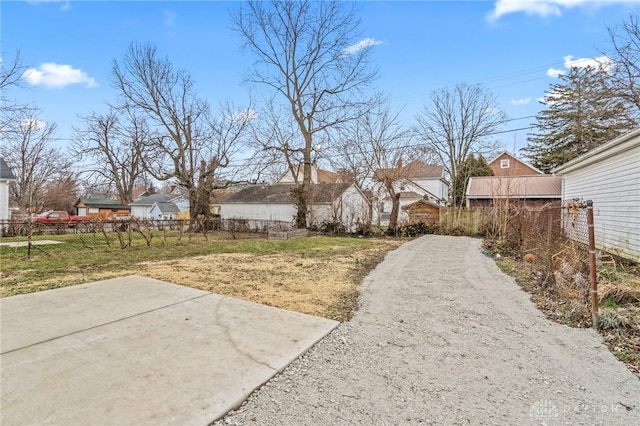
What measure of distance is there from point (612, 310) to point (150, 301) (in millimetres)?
5837

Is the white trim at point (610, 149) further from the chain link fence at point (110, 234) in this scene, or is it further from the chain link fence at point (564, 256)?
the chain link fence at point (110, 234)

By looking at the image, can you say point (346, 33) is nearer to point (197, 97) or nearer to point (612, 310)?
point (197, 97)

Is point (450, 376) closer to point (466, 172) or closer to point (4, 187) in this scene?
point (4, 187)

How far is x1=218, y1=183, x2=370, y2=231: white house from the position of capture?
19.0 metres

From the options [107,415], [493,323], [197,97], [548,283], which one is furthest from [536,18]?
[197,97]

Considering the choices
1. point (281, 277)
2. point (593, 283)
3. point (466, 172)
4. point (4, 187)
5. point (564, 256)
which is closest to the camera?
point (593, 283)

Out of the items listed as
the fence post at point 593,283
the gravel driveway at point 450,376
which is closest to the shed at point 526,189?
the fence post at point 593,283

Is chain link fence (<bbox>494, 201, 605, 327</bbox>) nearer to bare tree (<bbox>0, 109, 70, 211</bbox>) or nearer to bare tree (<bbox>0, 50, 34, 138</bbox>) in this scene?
bare tree (<bbox>0, 50, 34, 138</bbox>)

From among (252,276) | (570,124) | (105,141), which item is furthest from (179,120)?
(570,124)

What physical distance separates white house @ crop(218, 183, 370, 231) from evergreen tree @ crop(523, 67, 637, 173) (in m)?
11.7

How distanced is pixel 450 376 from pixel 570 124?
30563 millimetres

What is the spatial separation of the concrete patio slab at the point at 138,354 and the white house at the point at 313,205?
46.6ft

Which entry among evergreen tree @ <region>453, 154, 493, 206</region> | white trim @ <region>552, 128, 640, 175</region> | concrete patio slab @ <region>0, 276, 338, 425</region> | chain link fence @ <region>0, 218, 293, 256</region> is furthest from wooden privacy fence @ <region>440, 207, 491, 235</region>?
concrete patio slab @ <region>0, 276, 338, 425</region>

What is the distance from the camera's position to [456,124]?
82.7ft
